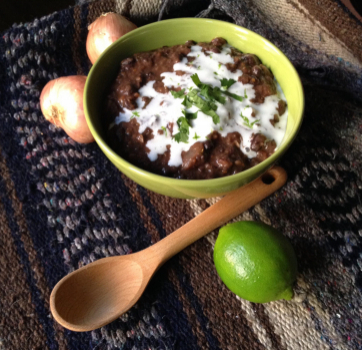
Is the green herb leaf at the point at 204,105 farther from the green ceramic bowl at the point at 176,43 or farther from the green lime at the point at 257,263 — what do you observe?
the green lime at the point at 257,263

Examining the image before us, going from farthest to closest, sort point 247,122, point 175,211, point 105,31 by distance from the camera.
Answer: point 105,31, point 175,211, point 247,122

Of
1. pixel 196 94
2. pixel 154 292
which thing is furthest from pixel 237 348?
pixel 196 94

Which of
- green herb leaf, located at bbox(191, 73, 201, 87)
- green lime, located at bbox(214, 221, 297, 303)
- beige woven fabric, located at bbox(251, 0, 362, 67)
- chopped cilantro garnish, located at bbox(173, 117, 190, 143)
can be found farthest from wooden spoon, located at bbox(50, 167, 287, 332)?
beige woven fabric, located at bbox(251, 0, 362, 67)

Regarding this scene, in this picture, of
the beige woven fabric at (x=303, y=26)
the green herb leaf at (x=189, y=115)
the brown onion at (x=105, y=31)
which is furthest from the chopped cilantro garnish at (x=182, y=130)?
the beige woven fabric at (x=303, y=26)

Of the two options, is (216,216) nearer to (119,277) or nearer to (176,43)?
(119,277)

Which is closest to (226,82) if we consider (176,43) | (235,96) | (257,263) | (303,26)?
(235,96)

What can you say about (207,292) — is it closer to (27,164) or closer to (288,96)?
(288,96)
